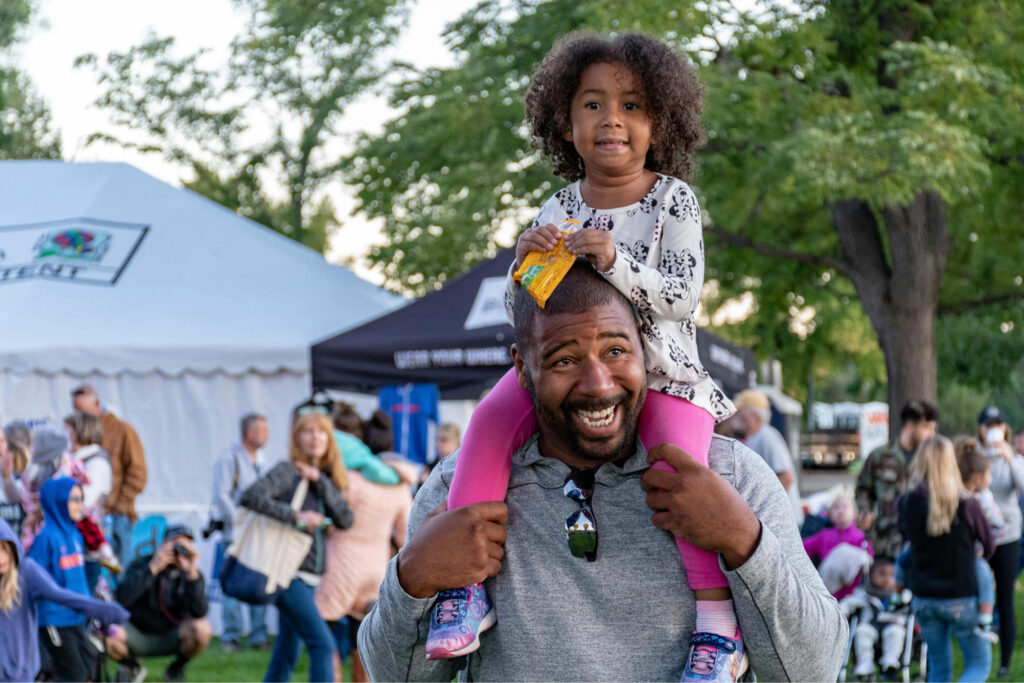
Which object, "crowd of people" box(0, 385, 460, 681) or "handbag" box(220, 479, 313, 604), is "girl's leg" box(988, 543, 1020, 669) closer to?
"crowd of people" box(0, 385, 460, 681)

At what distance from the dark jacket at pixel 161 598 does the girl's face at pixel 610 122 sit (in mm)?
6079

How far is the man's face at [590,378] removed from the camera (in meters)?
2.23

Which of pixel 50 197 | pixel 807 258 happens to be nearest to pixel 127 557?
pixel 50 197

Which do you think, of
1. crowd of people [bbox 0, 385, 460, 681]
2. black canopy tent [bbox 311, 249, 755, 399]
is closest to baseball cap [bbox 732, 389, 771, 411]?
black canopy tent [bbox 311, 249, 755, 399]

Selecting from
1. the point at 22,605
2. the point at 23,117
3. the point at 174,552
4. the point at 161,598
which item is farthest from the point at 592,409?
the point at 23,117

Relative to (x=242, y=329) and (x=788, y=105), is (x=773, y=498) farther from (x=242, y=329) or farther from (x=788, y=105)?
(x=788, y=105)

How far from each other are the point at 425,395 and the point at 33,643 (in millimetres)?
4571

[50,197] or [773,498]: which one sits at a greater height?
[50,197]

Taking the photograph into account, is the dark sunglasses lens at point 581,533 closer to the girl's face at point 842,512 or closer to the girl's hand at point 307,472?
the girl's hand at point 307,472

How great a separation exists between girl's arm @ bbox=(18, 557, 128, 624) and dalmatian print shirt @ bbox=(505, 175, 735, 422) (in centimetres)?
467

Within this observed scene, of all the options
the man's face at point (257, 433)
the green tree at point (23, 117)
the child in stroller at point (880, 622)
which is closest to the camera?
the child in stroller at point (880, 622)

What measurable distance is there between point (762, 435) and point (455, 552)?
7290 millimetres

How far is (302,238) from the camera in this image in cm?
2866

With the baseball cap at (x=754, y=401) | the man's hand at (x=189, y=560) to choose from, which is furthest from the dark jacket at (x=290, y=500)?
the baseball cap at (x=754, y=401)
